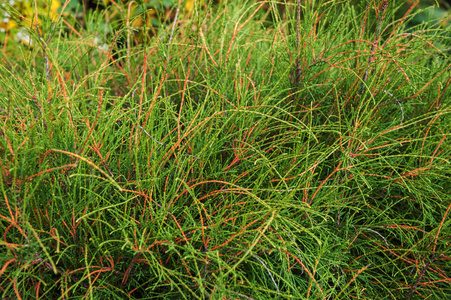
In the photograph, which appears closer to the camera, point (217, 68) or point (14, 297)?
point (14, 297)

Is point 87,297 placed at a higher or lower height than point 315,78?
lower

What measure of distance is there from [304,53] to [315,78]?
122 mm

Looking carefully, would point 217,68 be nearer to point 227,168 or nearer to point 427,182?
point 227,168

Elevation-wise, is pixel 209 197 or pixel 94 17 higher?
pixel 94 17

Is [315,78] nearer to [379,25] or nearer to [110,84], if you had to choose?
[379,25]

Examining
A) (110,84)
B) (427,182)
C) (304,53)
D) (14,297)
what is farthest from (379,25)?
(14,297)

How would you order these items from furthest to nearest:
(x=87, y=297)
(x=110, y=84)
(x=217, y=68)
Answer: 1. (x=110, y=84)
2. (x=217, y=68)
3. (x=87, y=297)

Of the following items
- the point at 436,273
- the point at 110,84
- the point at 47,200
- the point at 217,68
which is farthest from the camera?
the point at 110,84

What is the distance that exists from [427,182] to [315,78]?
14.9 inches

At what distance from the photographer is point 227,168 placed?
0.77m

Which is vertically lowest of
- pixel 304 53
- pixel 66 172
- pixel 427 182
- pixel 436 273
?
pixel 436 273

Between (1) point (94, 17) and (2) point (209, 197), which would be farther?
(1) point (94, 17)

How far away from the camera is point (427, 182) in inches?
31.9

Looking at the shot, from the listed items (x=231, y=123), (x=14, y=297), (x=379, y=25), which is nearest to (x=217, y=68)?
(x=231, y=123)
